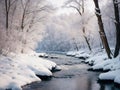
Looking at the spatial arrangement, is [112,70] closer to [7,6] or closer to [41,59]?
[41,59]

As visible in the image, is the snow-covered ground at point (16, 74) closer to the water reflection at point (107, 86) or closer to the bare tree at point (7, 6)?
the water reflection at point (107, 86)

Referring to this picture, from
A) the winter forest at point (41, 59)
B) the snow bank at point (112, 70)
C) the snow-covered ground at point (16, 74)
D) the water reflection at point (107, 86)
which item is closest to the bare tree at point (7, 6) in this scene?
the winter forest at point (41, 59)

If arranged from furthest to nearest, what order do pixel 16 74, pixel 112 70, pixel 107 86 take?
pixel 112 70 < pixel 16 74 < pixel 107 86

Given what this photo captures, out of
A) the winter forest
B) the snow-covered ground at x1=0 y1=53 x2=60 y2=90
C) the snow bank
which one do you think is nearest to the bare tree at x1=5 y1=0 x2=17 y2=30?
the winter forest

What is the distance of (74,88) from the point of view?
1925cm

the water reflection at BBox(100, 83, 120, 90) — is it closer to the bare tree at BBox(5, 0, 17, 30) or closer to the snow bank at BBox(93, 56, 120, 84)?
the snow bank at BBox(93, 56, 120, 84)

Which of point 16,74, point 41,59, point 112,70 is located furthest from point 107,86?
point 41,59

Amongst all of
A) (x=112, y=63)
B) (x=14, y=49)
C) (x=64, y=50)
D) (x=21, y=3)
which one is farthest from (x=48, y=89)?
(x=64, y=50)

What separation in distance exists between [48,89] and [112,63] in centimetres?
926

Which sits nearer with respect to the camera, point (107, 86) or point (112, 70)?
point (107, 86)

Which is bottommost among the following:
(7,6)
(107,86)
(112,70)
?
(107,86)

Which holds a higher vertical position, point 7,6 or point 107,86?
point 7,6

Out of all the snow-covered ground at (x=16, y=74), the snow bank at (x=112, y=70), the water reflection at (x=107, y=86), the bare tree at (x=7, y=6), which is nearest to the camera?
the snow-covered ground at (x=16, y=74)

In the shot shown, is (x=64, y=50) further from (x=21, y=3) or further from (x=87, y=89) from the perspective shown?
(x=87, y=89)
